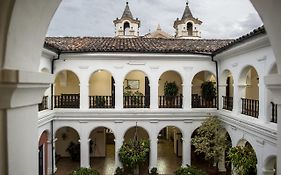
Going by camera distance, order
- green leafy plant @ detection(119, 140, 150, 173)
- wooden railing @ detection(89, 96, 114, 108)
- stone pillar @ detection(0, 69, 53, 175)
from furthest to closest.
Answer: wooden railing @ detection(89, 96, 114, 108) < green leafy plant @ detection(119, 140, 150, 173) < stone pillar @ detection(0, 69, 53, 175)

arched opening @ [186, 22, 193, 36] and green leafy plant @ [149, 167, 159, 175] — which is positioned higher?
arched opening @ [186, 22, 193, 36]

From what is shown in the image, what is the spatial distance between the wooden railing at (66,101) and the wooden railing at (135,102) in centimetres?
289

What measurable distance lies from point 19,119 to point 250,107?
12.0 m

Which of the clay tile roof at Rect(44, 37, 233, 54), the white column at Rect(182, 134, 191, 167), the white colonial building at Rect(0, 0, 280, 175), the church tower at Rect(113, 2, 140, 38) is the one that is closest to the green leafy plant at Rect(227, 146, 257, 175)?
the white colonial building at Rect(0, 0, 280, 175)

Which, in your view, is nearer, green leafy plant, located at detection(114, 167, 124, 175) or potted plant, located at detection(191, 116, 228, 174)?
potted plant, located at detection(191, 116, 228, 174)

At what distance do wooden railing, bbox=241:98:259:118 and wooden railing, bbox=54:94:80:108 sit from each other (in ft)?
30.7

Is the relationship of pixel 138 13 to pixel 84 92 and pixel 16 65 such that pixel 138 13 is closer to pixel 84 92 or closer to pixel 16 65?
pixel 84 92

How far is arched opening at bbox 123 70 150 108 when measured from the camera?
1670 centimetres

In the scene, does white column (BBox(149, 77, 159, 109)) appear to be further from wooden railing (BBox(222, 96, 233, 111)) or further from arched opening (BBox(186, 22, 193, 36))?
arched opening (BBox(186, 22, 193, 36))

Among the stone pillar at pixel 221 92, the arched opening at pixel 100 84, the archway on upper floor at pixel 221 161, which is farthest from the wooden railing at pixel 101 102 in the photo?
the stone pillar at pixel 221 92

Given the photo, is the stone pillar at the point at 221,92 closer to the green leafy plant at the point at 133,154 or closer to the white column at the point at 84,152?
the green leafy plant at the point at 133,154

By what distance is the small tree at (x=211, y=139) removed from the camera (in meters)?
14.9

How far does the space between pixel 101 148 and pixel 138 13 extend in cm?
2296

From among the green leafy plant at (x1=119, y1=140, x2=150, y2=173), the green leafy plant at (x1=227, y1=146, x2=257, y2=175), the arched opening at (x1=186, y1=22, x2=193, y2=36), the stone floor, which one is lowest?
the stone floor
